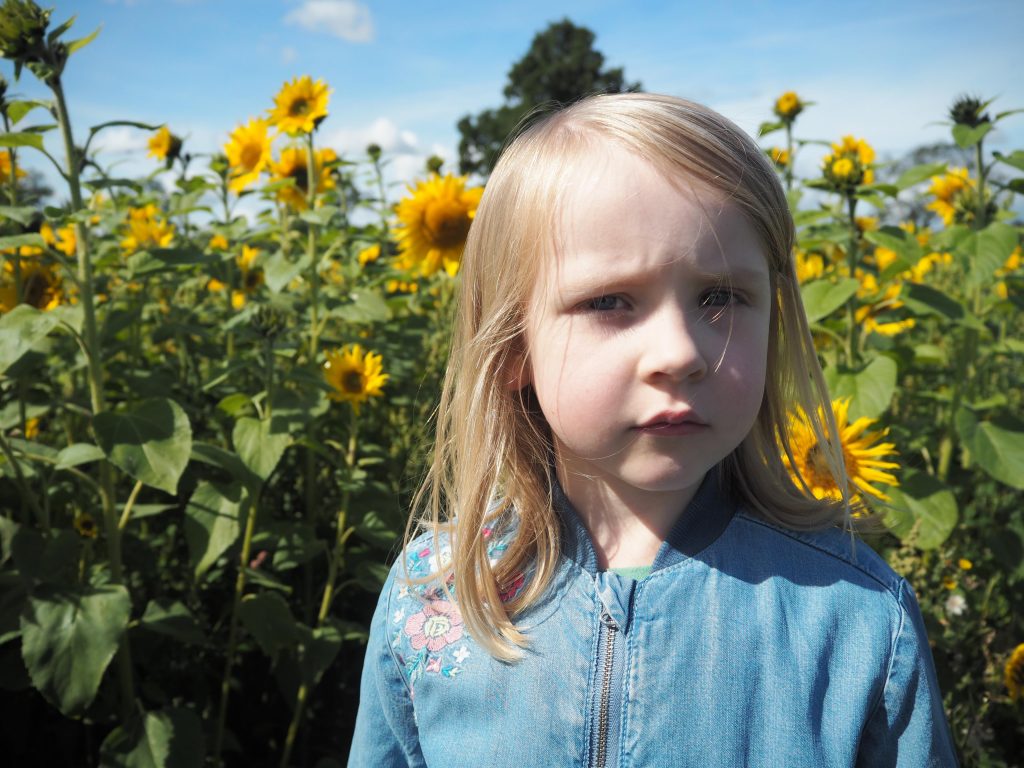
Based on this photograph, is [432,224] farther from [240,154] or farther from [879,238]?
[879,238]

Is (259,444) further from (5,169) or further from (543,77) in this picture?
(543,77)

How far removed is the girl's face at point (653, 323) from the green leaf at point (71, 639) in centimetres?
99

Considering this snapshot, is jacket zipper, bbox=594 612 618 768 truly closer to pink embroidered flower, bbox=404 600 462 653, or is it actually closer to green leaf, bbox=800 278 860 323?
pink embroidered flower, bbox=404 600 462 653

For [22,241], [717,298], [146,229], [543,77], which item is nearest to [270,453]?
[22,241]

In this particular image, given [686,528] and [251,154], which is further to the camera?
[251,154]

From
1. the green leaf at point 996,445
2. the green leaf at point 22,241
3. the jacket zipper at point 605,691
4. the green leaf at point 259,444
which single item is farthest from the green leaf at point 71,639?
the green leaf at point 996,445

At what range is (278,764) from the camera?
2010 millimetres

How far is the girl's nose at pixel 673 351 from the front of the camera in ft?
2.58

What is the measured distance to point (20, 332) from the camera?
1481mm

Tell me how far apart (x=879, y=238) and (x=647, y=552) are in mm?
1276

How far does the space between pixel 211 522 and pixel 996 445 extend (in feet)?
5.22

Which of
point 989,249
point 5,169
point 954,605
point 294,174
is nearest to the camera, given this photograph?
point 954,605

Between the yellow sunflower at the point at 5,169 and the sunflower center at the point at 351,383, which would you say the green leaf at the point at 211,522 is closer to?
the sunflower center at the point at 351,383

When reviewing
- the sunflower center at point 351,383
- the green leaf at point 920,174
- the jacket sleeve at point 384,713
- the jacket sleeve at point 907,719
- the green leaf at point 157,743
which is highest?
the green leaf at point 920,174
